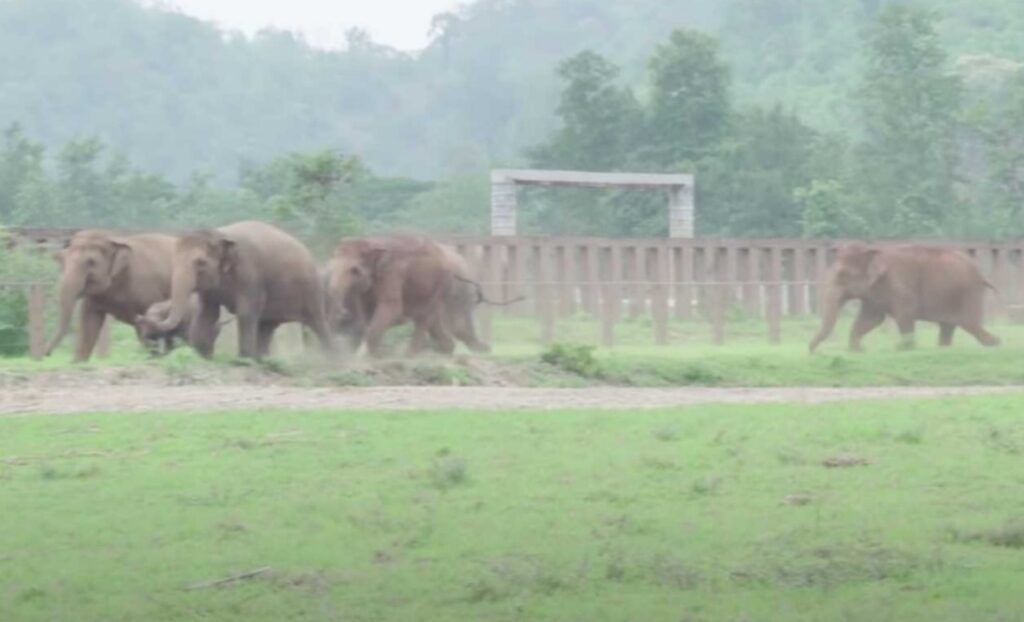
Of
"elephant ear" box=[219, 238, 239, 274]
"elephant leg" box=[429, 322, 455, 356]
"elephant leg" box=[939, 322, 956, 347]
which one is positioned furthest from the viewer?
"elephant leg" box=[939, 322, 956, 347]

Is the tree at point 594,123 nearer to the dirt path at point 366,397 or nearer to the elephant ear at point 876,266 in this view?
the elephant ear at point 876,266

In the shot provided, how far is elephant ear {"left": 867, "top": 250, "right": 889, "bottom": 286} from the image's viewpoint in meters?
29.7

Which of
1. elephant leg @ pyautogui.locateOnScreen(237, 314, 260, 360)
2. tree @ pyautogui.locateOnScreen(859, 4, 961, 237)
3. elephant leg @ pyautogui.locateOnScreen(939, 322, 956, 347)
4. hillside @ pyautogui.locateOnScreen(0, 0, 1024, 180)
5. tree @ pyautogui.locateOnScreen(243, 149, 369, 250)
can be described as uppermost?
hillside @ pyautogui.locateOnScreen(0, 0, 1024, 180)

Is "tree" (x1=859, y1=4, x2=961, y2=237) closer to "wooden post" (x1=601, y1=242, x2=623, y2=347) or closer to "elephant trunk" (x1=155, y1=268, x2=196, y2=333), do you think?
"wooden post" (x1=601, y1=242, x2=623, y2=347)

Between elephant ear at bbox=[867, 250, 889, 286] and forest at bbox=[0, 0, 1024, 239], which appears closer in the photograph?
elephant ear at bbox=[867, 250, 889, 286]

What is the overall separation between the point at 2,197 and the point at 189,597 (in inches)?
1804

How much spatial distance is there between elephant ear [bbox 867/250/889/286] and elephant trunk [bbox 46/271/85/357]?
1124 centimetres

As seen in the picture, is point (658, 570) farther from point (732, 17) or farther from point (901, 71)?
point (732, 17)

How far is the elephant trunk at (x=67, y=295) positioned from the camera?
23531mm

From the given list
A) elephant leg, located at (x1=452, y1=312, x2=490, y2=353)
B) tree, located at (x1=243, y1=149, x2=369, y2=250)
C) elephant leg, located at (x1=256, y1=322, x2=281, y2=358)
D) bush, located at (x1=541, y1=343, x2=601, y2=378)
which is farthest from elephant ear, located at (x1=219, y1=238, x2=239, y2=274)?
tree, located at (x1=243, y1=149, x2=369, y2=250)

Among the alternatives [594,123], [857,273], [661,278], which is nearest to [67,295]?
[857,273]

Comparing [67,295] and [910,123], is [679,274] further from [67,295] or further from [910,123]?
[67,295]

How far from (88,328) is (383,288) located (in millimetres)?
3404

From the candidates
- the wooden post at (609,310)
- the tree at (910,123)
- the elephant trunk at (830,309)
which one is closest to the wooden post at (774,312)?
the elephant trunk at (830,309)
